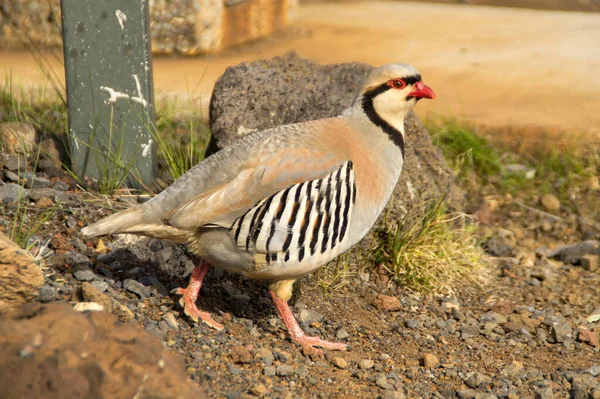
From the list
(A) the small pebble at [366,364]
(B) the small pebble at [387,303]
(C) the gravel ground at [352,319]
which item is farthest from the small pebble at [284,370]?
(B) the small pebble at [387,303]

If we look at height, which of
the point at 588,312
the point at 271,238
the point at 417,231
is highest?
the point at 271,238

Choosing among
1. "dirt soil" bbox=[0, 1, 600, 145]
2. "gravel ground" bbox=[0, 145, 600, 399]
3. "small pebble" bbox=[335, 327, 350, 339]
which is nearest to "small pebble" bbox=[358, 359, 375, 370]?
"gravel ground" bbox=[0, 145, 600, 399]

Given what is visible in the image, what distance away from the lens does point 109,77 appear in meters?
5.87

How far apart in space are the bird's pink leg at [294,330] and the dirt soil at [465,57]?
3.07 meters

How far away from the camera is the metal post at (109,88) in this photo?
5766 millimetres

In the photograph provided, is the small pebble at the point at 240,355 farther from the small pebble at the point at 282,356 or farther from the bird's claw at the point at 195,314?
the bird's claw at the point at 195,314

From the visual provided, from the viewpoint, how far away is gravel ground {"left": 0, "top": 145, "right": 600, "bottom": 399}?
166 inches

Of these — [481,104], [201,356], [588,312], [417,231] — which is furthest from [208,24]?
[201,356]

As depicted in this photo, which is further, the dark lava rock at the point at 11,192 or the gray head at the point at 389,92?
the dark lava rock at the point at 11,192

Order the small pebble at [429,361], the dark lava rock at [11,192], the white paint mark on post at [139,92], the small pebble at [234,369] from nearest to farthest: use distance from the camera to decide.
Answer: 1. the small pebble at [234,369]
2. the small pebble at [429,361]
3. the dark lava rock at [11,192]
4. the white paint mark on post at [139,92]

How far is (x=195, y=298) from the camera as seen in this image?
4.69 metres

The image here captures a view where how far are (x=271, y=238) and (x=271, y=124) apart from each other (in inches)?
66.5

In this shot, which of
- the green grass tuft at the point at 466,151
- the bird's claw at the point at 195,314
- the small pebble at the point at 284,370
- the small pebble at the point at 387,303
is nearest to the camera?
the small pebble at the point at 284,370

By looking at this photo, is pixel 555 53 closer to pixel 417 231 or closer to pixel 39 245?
pixel 417 231
